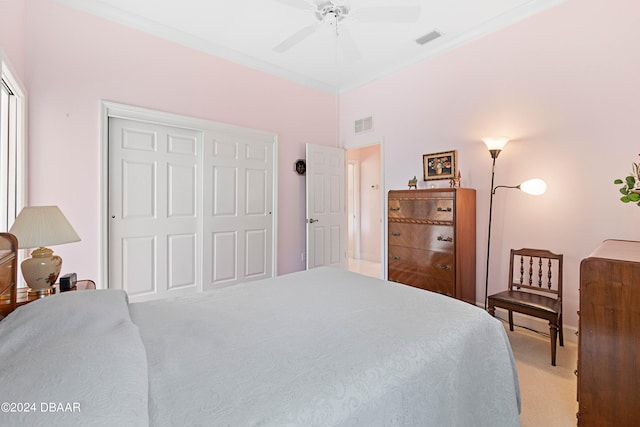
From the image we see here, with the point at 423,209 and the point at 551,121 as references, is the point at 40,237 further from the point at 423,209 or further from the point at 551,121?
the point at 551,121

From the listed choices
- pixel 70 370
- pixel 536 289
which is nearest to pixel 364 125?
pixel 536 289

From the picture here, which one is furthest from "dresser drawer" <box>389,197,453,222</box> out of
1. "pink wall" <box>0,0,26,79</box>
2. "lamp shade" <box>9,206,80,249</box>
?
"pink wall" <box>0,0,26,79</box>

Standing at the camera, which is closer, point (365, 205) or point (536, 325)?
point (536, 325)

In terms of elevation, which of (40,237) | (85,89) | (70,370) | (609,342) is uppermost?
(85,89)

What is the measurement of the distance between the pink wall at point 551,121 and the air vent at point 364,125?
888 millimetres

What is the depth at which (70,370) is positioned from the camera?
2.32 ft

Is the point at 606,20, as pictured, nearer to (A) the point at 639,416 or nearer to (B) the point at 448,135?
(B) the point at 448,135

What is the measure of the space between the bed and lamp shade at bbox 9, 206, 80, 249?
670mm

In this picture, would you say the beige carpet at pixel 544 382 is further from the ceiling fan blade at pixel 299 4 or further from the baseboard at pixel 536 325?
the ceiling fan blade at pixel 299 4

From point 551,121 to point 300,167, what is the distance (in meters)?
2.94

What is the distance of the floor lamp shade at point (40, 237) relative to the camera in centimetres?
169

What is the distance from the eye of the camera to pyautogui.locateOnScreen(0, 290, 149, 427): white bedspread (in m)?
0.59

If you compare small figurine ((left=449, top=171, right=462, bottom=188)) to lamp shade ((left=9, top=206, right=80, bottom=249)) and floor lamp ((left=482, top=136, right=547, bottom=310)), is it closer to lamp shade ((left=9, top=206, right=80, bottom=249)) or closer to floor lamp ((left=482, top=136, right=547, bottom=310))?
floor lamp ((left=482, top=136, right=547, bottom=310))

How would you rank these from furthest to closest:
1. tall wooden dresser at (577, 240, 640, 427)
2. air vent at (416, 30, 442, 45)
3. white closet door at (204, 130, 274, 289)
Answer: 1. white closet door at (204, 130, 274, 289)
2. air vent at (416, 30, 442, 45)
3. tall wooden dresser at (577, 240, 640, 427)
